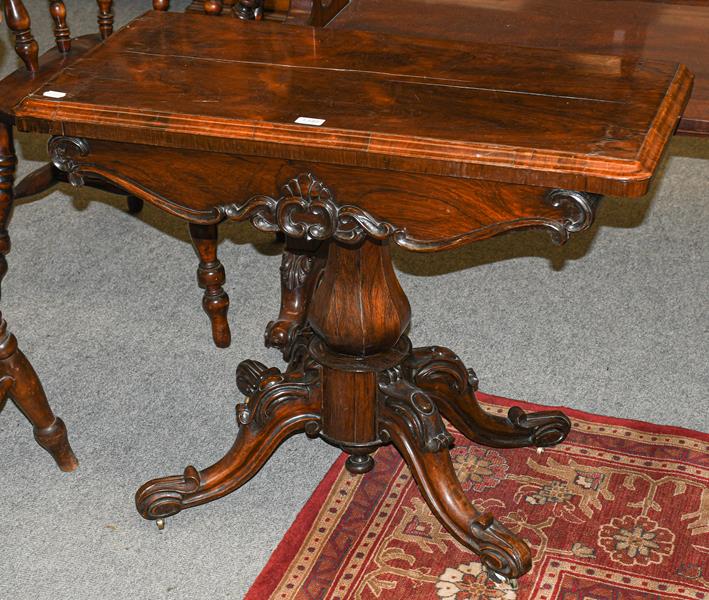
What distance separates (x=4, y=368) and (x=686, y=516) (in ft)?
4.53

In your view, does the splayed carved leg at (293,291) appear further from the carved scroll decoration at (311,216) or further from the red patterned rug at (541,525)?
the carved scroll decoration at (311,216)

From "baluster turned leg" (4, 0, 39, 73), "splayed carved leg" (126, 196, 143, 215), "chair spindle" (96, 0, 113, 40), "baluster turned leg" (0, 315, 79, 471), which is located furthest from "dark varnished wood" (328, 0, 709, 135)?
"splayed carved leg" (126, 196, 143, 215)

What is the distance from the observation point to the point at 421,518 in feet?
7.34

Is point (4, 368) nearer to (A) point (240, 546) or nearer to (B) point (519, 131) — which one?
(A) point (240, 546)

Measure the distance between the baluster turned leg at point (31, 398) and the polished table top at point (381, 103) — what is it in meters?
0.58

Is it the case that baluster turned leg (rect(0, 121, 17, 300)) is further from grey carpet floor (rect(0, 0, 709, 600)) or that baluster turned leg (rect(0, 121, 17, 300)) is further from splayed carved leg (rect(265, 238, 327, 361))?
splayed carved leg (rect(265, 238, 327, 361))

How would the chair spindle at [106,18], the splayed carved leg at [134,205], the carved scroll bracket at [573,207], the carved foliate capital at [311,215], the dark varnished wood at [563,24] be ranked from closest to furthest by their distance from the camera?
the carved scroll bracket at [573,207], the carved foliate capital at [311,215], the dark varnished wood at [563,24], the chair spindle at [106,18], the splayed carved leg at [134,205]

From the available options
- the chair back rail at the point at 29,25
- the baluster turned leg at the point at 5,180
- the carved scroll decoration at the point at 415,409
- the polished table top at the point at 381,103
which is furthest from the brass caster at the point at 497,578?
the chair back rail at the point at 29,25

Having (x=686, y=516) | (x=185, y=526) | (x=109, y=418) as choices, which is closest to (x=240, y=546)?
(x=185, y=526)

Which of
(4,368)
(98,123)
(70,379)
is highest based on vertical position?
(98,123)

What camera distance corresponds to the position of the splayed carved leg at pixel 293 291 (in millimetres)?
2621

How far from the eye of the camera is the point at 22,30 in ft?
7.10

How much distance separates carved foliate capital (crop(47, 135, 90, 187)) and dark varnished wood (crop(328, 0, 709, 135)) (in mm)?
810

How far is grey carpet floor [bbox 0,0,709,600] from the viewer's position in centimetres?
220
